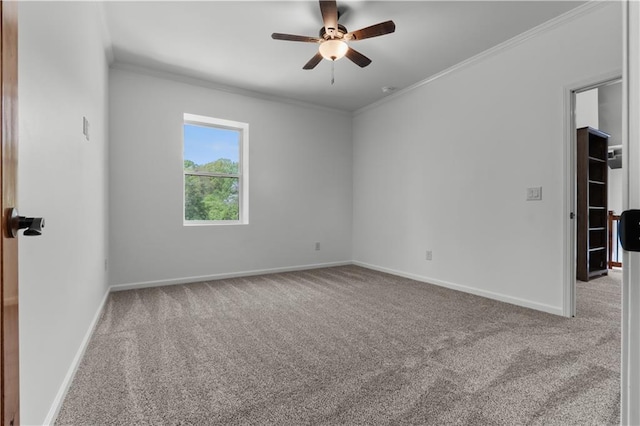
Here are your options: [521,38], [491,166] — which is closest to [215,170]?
[491,166]

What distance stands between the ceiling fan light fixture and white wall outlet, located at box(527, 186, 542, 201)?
2138 mm

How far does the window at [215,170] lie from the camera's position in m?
4.16

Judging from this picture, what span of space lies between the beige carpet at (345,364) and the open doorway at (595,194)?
1055 mm

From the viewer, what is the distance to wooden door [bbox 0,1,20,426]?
0.63 meters

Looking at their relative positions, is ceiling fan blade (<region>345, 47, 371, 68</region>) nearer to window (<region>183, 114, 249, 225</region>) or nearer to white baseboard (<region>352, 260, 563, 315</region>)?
window (<region>183, 114, 249, 225</region>)

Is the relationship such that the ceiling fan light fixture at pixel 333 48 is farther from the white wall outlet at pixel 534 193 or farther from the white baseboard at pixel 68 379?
the white baseboard at pixel 68 379

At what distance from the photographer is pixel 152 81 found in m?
3.74

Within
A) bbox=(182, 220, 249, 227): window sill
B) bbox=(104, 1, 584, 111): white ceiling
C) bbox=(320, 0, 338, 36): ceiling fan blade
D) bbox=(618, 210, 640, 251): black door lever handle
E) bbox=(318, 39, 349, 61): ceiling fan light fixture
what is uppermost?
bbox=(104, 1, 584, 111): white ceiling

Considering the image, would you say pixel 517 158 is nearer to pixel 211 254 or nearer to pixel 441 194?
pixel 441 194

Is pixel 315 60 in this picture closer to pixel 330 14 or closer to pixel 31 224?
pixel 330 14

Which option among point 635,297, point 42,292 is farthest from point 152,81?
point 635,297

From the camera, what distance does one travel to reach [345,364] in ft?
6.13

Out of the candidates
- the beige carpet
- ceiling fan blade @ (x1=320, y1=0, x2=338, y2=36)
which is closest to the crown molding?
ceiling fan blade @ (x1=320, y1=0, x2=338, y2=36)

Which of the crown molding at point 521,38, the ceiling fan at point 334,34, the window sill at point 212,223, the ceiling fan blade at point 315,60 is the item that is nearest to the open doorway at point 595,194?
the crown molding at point 521,38
